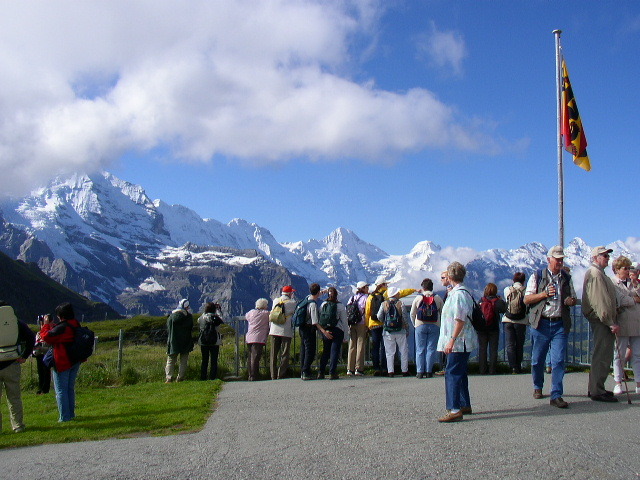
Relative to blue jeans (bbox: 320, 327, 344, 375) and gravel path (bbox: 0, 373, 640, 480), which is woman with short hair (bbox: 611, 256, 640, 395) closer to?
gravel path (bbox: 0, 373, 640, 480)

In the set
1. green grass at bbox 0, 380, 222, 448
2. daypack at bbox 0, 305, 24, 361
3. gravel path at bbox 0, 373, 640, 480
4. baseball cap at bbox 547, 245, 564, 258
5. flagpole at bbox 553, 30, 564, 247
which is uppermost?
flagpole at bbox 553, 30, 564, 247

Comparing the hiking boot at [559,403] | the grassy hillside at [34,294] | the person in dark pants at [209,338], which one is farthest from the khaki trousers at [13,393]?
the grassy hillside at [34,294]

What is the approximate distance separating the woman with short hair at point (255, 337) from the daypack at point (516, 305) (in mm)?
5603

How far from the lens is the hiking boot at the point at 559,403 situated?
927 cm

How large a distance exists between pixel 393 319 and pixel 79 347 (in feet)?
21.3

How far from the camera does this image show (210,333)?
50.5 feet

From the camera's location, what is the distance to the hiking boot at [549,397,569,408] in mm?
9273

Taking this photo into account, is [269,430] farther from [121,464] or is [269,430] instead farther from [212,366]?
[212,366]

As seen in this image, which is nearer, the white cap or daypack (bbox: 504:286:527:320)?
daypack (bbox: 504:286:527:320)

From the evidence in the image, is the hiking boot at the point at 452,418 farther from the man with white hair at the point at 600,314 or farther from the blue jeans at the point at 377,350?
the blue jeans at the point at 377,350

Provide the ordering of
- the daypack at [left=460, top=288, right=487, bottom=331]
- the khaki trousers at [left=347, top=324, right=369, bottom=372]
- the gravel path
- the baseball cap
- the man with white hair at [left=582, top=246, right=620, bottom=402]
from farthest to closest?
the khaki trousers at [left=347, top=324, right=369, bottom=372] < the baseball cap < the man with white hair at [left=582, top=246, right=620, bottom=402] < the daypack at [left=460, top=288, right=487, bottom=331] < the gravel path

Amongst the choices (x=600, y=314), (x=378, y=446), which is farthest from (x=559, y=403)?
(x=378, y=446)

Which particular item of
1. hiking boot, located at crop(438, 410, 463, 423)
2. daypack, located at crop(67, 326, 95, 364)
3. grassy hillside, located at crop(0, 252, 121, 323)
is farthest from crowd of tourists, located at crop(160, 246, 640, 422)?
grassy hillside, located at crop(0, 252, 121, 323)

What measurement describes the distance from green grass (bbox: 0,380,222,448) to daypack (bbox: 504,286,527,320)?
20.3 ft
